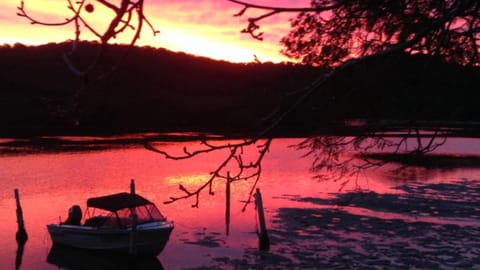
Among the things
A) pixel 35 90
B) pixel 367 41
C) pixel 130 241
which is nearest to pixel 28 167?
pixel 130 241

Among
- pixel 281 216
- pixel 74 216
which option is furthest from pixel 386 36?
pixel 281 216

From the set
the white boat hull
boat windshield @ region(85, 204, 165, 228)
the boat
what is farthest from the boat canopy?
the white boat hull

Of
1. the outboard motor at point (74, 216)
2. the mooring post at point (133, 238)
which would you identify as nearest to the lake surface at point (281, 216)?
the mooring post at point (133, 238)

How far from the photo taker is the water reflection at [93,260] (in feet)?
74.9

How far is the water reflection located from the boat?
269 millimetres

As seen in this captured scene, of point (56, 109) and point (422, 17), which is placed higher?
point (422, 17)

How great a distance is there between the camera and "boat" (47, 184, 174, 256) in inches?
910

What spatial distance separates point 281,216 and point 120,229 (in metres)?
9.00

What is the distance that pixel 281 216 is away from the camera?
29578 millimetres

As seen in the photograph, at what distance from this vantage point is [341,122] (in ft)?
24.0

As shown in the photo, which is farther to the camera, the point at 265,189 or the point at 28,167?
the point at 28,167

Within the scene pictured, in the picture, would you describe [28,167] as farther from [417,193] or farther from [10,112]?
[10,112]

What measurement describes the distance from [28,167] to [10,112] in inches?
2226

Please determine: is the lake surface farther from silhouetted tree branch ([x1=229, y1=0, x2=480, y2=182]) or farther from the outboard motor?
silhouetted tree branch ([x1=229, y1=0, x2=480, y2=182])
